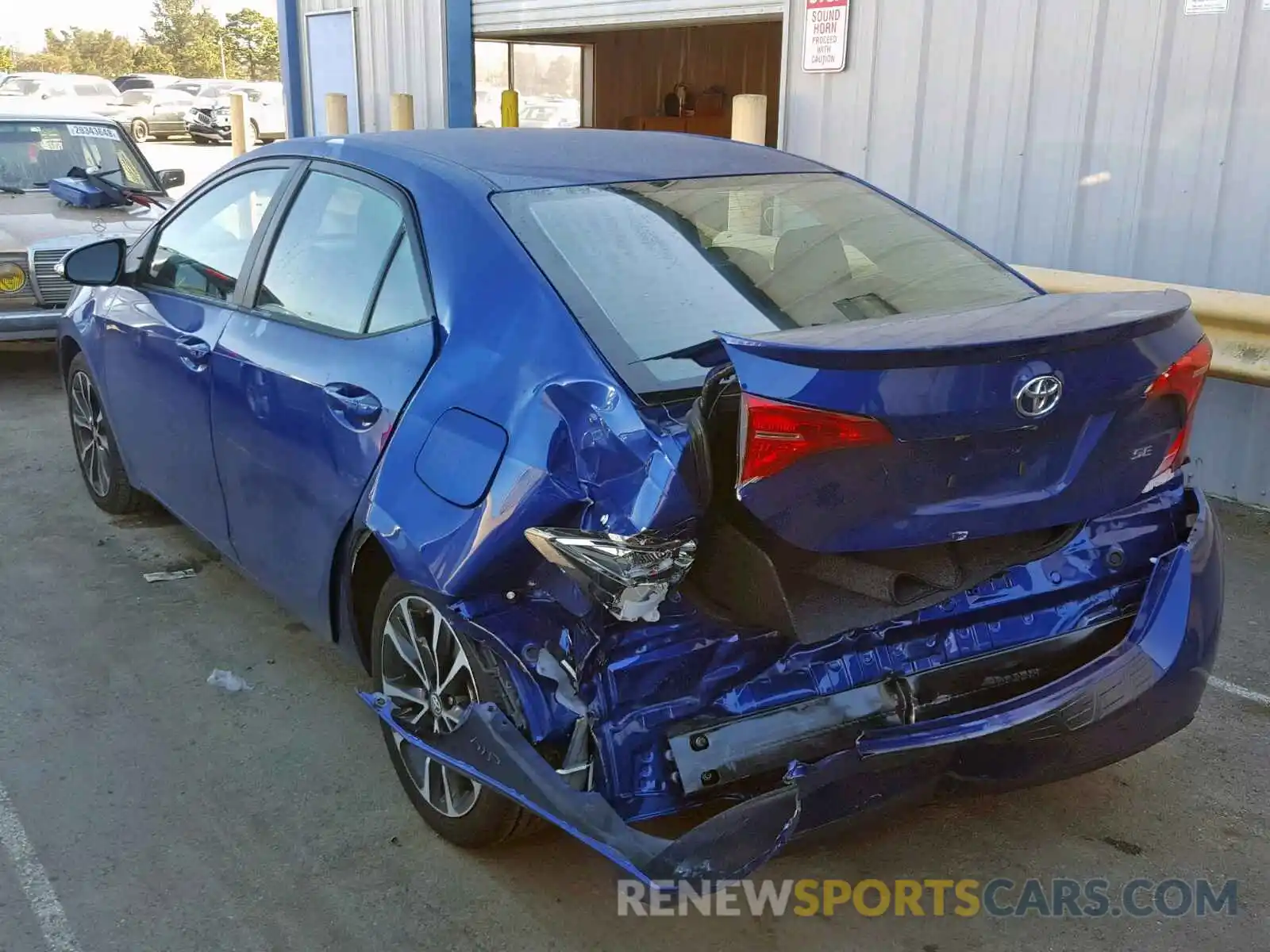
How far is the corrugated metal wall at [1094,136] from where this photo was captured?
18.1 ft

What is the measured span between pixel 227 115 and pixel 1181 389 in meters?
33.8

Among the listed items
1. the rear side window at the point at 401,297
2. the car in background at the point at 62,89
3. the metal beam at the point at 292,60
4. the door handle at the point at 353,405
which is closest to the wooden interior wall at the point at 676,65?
the metal beam at the point at 292,60

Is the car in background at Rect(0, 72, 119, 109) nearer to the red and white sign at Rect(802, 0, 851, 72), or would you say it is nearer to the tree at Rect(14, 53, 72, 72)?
the tree at Rect(14, 53, 72, 72)

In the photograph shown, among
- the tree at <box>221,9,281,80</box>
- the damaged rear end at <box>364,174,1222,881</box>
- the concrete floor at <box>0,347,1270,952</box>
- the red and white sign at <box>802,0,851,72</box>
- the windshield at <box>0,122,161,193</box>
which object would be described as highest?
the tree at <box>221,9,281,80</box>

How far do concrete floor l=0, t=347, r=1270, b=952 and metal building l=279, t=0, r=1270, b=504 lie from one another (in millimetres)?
2286

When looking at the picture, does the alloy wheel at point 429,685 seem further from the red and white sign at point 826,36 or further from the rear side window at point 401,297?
the red and white sign at point 826,36

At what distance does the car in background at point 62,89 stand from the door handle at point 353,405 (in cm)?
3133

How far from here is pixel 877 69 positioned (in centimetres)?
696

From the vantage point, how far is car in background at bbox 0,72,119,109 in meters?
30.5

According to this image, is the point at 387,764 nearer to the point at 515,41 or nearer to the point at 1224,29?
the point at 1224,29

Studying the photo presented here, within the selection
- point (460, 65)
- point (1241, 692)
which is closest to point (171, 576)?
point (1241, 692)

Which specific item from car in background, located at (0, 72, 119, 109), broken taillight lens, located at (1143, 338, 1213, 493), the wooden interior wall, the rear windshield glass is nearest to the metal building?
the rear windshield glass

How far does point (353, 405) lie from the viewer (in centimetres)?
300

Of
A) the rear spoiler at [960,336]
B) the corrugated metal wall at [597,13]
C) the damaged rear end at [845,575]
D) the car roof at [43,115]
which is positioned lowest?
the damaged rear end at [845,575]
